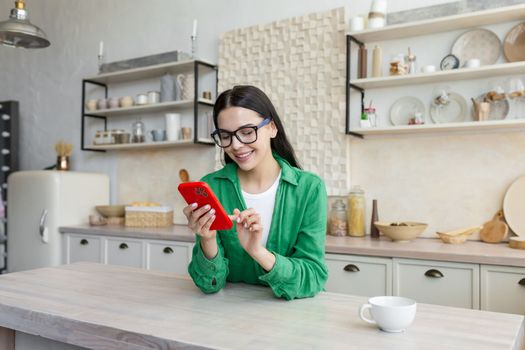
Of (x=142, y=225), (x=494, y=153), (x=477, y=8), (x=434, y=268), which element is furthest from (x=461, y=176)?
(x=142, y=225)

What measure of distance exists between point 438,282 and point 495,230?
651mm

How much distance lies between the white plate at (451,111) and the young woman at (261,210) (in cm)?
172

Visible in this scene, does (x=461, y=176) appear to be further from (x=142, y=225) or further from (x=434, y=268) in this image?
(x=142, y=225)

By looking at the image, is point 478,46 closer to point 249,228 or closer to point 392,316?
point 249,228

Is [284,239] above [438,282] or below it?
above

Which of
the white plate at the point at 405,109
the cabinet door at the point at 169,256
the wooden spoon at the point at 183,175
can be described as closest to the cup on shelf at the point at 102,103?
the wooden spoon at the point at 183,175

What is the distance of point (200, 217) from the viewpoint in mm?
1426

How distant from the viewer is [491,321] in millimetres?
1266

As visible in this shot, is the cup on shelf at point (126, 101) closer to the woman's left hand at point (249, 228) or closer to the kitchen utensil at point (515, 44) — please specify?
the kitchen utensil at point (515, 44)

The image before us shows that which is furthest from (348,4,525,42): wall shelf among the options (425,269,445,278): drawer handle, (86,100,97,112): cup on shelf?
(86,100,97,112): cup on shelf

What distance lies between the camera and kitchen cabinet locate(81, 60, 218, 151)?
400 centimetres

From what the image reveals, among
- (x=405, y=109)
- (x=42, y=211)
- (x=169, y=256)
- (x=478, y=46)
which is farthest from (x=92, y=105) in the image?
(x=478, y=46)

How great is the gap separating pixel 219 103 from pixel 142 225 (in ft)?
8.29

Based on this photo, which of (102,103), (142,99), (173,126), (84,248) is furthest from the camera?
(102,103)
